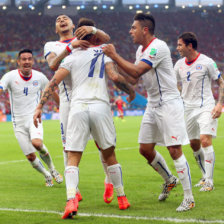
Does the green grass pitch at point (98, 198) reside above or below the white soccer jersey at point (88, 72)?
below

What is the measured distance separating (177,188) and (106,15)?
50854 millimetres

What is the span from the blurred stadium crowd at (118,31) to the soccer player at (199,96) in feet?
124

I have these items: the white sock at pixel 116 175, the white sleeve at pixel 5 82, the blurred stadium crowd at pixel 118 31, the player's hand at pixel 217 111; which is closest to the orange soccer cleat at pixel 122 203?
the white sock at pixel 116 175

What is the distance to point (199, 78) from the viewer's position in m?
8.03

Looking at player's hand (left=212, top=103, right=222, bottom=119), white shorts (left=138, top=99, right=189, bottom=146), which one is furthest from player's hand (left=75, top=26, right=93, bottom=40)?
player's hand (left=212, top=103, right=222, bottom=119)

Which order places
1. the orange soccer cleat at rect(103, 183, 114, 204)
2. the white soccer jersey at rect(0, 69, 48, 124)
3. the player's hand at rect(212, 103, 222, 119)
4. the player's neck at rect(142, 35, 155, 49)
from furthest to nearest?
the white soccer jersey at rect(0, 69, 48, 124) < the player's hand at rect(212, 103, 222, 119) < the orange soccer cleat at rect(103, 183, 114, 204) < the player's neck at rect(142, 35, 155, 49)

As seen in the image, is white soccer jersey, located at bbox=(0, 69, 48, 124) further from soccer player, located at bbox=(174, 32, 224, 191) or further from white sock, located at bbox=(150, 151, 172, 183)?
white sock, located at bbox=(150, 151, 172, 183)

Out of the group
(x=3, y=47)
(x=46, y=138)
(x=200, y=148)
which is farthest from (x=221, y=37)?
(x=200, y=148)

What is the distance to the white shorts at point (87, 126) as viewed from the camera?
5.78m

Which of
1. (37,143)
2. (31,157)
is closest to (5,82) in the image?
(37,143)

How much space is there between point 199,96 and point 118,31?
4960 centimetres

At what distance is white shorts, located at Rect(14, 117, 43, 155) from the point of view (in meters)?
8.82

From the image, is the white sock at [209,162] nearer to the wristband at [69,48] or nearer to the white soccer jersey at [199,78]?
the white soccer jersey at [199,78]

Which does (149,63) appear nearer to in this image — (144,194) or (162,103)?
(162,103)
